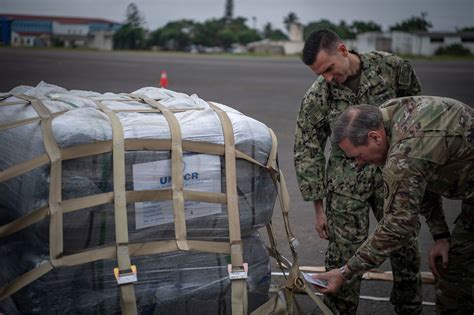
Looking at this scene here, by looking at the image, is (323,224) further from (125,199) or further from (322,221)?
(125,199)

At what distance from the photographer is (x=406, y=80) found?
382 centimetres

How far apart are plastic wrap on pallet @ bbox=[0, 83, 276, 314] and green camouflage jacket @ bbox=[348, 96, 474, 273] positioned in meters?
0.70

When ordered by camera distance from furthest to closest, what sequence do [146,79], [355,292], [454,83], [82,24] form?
[82,24], [454,83], [146,79], [355,292]

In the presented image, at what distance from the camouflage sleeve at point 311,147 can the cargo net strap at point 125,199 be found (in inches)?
23.9

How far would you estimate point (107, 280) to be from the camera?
9.54 feet

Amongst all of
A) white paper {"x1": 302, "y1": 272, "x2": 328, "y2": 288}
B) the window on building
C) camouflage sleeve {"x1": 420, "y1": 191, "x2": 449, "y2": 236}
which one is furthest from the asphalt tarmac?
the window on building

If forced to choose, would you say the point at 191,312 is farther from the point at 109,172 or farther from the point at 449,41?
the point at 449,41

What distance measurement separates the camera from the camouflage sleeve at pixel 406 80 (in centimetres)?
382

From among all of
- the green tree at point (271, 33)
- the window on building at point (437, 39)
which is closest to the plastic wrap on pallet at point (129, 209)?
the window on building at point (437, 39)

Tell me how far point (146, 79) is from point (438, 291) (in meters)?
19.1

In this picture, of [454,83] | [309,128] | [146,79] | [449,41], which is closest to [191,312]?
[309,128]

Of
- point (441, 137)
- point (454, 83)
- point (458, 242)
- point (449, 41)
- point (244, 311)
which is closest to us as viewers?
point (441, 137)

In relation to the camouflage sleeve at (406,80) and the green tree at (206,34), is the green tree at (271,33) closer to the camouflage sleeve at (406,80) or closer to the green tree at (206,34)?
the green tree at (206,34)

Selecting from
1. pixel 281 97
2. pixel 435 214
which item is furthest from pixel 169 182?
pixel 281 97
